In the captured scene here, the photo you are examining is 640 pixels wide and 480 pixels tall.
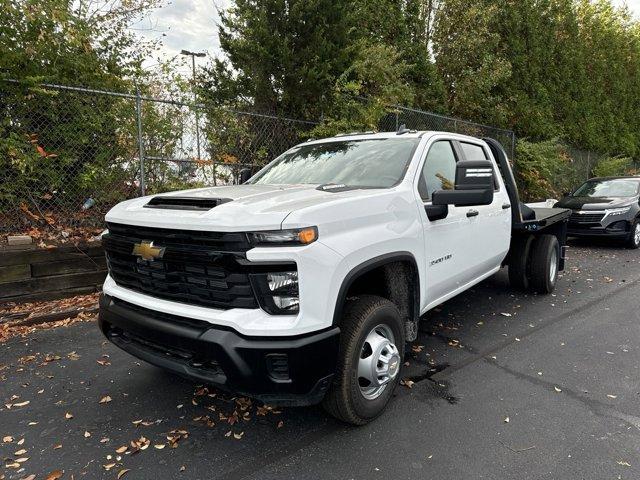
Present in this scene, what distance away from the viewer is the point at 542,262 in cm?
550

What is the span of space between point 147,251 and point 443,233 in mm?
2177

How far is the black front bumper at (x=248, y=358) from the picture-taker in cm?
222

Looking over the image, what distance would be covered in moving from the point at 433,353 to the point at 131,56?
5812mm

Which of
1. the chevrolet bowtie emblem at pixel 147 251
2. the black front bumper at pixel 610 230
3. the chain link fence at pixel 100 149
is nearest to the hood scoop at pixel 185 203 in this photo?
the chevrolet bowtie emblem at pixel 147 251

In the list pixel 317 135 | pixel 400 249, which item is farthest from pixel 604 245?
pixel 400 249

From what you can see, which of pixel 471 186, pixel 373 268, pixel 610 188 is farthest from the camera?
pixel 610 188

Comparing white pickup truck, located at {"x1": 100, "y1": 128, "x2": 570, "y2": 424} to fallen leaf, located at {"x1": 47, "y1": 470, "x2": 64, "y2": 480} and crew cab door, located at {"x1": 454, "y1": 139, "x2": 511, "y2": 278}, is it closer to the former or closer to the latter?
crew cab door, located at {"x1": 454, "y1": 139, "x2": 511, "y2": 278}

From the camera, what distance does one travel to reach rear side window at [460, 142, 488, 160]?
4315mm

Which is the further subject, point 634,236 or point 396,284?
point 634,236

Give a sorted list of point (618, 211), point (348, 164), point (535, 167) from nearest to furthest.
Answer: point (348, 164), point (618, 211), point (535, 167)

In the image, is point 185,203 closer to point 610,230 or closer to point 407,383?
point 407,383

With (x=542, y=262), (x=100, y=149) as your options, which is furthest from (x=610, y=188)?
(x=100, y=149)

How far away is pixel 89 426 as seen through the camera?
288 cm

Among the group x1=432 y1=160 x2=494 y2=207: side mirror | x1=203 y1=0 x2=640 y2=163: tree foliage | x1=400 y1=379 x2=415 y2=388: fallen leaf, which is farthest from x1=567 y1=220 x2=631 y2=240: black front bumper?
x1=400 y1=379 x2=415 y2=388: fallen leaf
